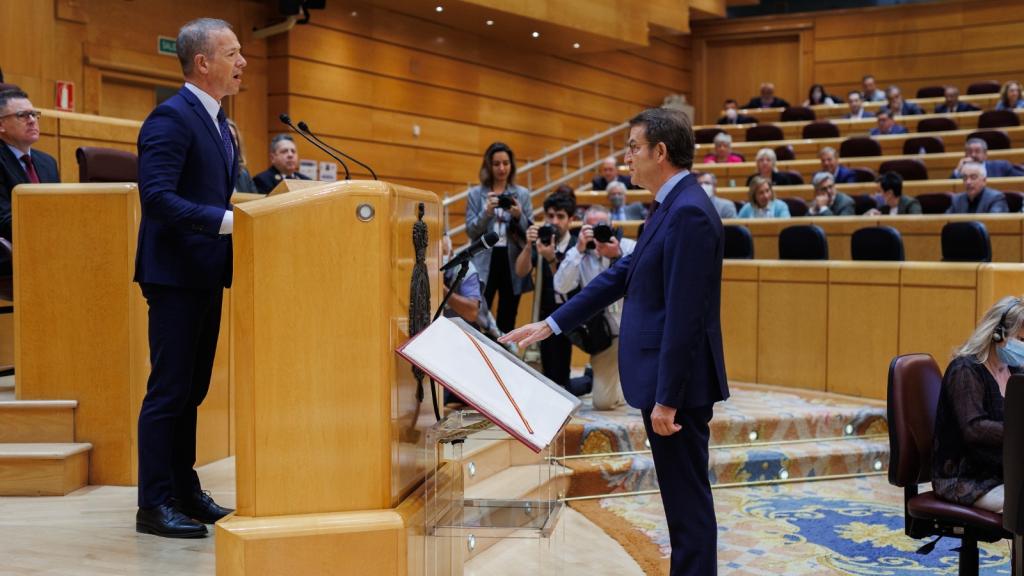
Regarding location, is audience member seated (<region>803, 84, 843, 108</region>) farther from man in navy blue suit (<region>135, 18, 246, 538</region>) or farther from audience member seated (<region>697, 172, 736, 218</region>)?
man in navy blue suit (<region>135, 18, 246, 538</region>)

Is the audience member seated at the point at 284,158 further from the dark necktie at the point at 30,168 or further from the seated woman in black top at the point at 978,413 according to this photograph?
the seated woman in black top at the point at 978,413

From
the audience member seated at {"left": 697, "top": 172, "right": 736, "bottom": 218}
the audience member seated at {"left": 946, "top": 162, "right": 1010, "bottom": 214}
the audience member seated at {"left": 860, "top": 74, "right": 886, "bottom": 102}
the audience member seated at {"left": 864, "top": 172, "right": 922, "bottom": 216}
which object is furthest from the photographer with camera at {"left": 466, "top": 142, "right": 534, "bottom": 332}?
the audience member seated at {"left": 860, "top": 74, "right": 886, "bottom": 102}

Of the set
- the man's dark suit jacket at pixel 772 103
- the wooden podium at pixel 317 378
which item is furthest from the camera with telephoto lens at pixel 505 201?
the man's dark suit jacket at pixel 772 103

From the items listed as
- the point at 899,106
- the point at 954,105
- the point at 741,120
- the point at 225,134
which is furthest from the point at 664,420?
the point at 741,120

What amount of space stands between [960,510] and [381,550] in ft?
4.56

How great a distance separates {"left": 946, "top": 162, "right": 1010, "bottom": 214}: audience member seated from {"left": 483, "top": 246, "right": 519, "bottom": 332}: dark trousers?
10.0 feet

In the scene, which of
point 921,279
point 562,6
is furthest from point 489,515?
point 562,6

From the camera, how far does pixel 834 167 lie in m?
7.92

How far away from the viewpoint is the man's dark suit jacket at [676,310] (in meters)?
1.98

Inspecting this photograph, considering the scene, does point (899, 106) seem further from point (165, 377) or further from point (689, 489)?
point (165, 377)

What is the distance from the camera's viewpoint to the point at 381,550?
1.78 metres

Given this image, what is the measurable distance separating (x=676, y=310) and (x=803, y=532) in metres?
1.72

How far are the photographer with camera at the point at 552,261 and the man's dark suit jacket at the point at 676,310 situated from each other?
81.5 inches

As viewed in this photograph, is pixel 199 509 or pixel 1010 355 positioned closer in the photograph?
pixel 199 509
